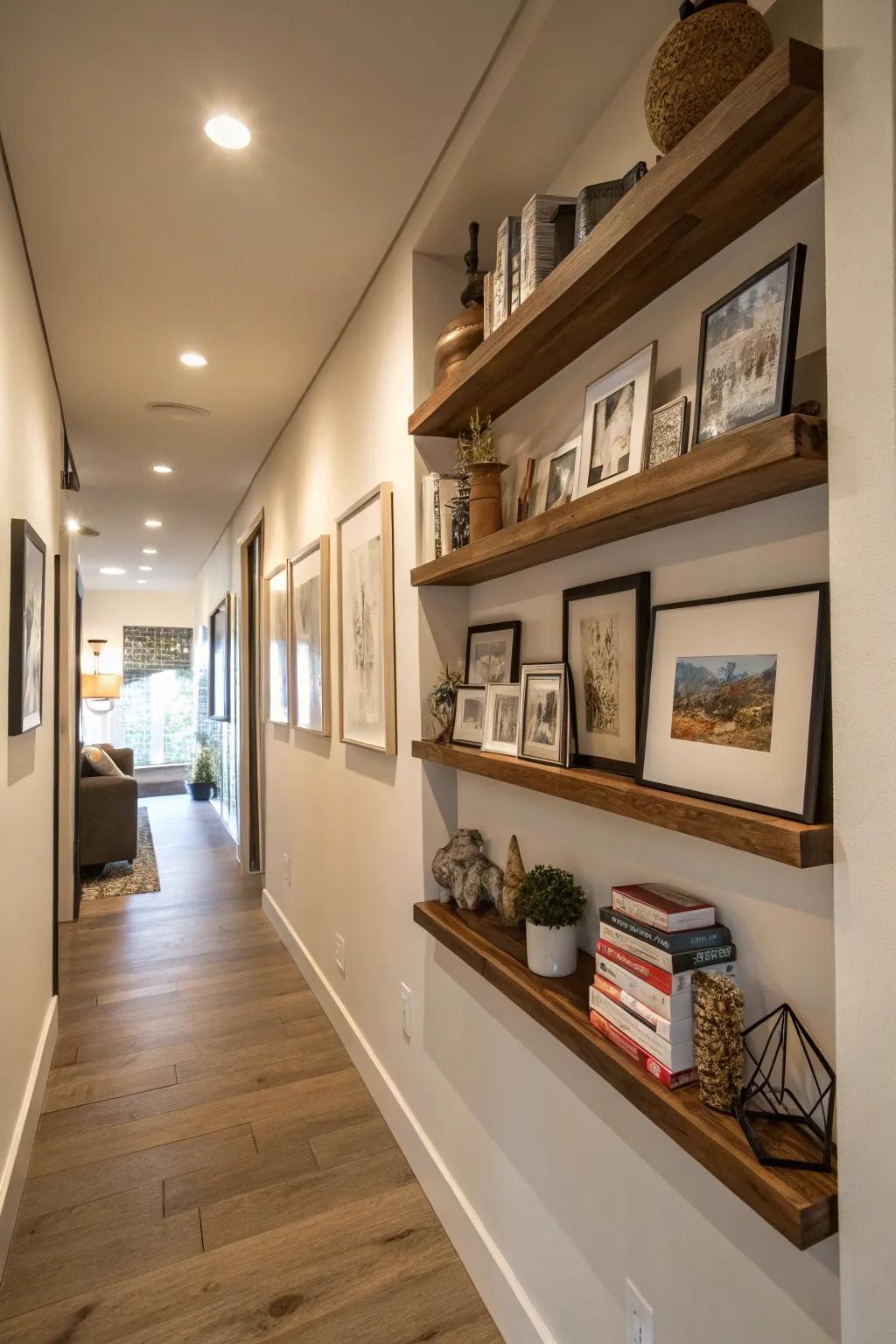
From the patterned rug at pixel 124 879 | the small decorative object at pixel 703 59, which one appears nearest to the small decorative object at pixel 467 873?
the small decorative object at pixel 703 59

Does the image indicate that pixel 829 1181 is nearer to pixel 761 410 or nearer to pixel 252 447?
pixel 761 410

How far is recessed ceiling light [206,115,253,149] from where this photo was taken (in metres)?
1.69

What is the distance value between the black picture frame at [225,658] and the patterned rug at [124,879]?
1368 millimetres

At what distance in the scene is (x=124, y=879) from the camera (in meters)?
5.31

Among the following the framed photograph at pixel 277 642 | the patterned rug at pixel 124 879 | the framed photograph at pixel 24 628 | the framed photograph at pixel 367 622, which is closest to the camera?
the framed photograph at pixel 24 628

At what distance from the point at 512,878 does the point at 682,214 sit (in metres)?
1.25

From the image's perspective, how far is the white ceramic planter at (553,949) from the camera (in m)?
1.41

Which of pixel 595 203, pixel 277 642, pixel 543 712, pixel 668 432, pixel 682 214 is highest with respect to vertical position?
pixel 595 203

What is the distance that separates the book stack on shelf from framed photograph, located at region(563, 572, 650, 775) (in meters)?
0.24

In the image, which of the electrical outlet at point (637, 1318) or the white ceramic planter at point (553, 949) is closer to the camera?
the electrical outlet at point (637, 1318)

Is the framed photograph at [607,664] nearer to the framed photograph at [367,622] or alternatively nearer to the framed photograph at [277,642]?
the framed photograph at [367,622]

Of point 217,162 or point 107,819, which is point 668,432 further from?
point 107,819

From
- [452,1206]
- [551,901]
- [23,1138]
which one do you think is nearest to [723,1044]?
[551,901]

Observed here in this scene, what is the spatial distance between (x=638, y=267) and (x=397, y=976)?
1942 millimetres
